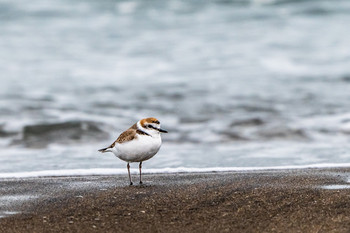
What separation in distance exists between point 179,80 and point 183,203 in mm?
8288

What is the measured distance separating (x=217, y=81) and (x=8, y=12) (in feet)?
32.8

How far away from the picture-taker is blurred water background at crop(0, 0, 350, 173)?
7.86 meters

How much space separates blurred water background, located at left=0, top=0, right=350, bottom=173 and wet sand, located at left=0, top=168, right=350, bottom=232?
1142 mm

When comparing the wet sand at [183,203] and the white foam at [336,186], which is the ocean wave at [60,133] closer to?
the wet sand at [183,203]

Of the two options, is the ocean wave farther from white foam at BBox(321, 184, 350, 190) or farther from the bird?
white foam at BBox(321, 184, 350, 190)

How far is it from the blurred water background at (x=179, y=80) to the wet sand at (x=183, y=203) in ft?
3.75

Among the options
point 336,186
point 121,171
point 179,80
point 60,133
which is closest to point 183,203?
point 336,186

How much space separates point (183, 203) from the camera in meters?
4.61

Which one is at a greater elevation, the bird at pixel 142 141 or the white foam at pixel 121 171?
the bird at pixel 142 141

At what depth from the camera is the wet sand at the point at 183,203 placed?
4.04m

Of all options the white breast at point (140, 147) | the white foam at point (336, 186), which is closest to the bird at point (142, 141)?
→ the white breast at point (140, 147)

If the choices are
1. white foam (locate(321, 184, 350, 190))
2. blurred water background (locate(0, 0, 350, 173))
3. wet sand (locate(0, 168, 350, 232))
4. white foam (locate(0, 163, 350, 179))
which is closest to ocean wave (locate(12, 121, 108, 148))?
blurred water background (locate(0, 0, 350, 173))

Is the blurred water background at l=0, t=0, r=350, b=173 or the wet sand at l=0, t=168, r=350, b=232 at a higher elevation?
the blurred water background at l=0, t=0, r=350, b=173

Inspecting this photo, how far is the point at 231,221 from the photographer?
4.11 metres
